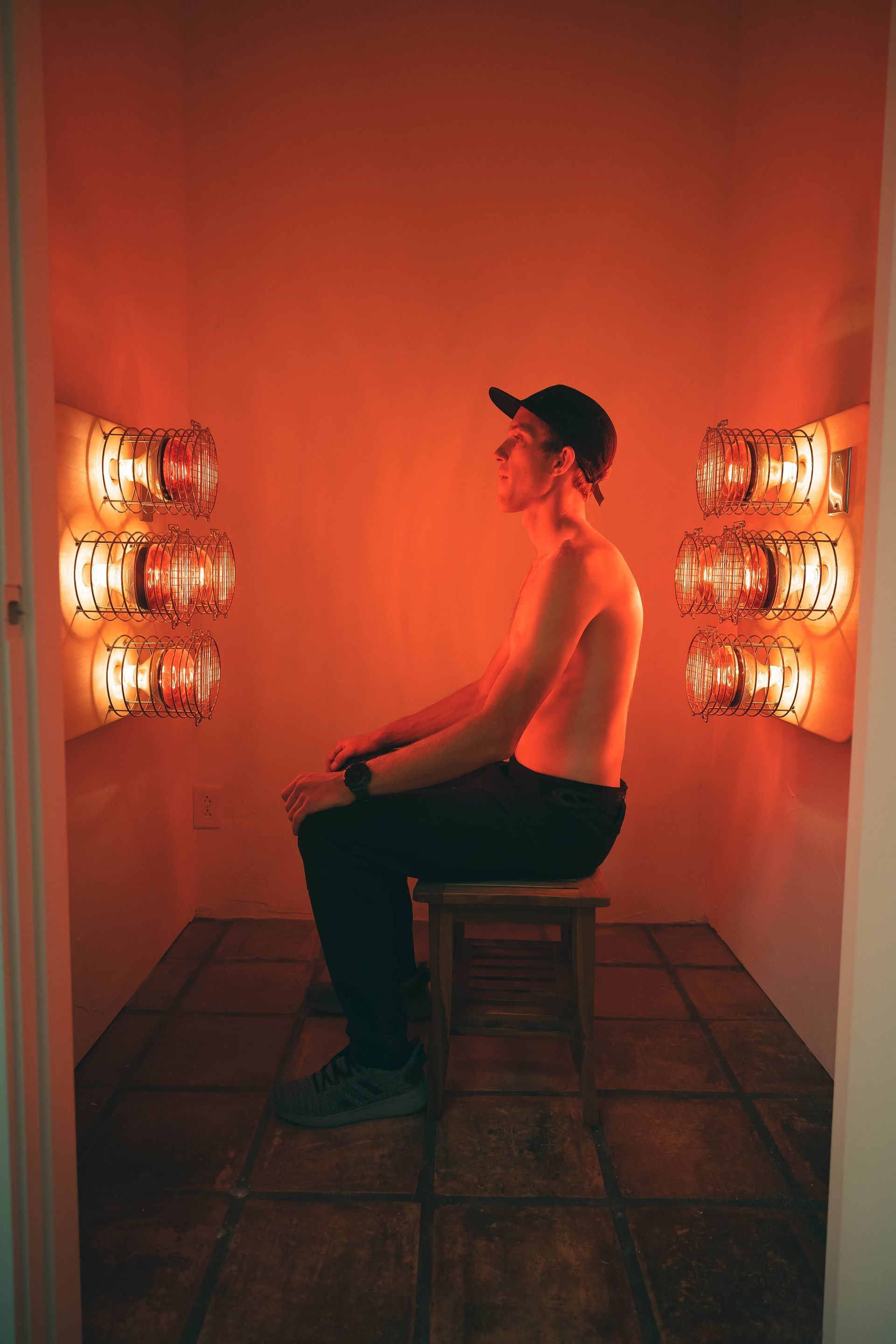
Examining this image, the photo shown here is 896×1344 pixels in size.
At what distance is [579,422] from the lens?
2102mm

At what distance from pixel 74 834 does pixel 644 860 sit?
177 cm

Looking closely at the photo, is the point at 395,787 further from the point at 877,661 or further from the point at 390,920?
the point at 877,661

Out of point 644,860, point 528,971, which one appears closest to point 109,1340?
point 528,971

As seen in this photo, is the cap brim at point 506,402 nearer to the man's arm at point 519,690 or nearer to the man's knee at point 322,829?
the man's arm at point 519,690

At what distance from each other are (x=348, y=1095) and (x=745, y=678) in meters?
1.24

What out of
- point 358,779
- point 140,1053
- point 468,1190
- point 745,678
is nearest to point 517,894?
point 358,779

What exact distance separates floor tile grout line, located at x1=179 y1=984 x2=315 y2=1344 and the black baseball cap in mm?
1515

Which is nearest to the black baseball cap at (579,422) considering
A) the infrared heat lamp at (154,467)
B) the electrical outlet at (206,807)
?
the infrared heat lamp at (154,467)

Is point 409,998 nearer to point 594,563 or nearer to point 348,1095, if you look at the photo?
point 348,1095

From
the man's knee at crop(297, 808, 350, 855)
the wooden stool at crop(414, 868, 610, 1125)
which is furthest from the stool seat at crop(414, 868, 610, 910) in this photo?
the man's knee at crop(297, 808, 350, 855)

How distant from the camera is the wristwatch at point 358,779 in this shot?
77.7 inches

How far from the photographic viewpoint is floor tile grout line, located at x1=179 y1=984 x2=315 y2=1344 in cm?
141

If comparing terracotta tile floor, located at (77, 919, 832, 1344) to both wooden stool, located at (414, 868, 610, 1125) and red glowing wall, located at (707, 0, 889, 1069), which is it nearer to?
wooden stool, located at (414, 868, 610, 1125)

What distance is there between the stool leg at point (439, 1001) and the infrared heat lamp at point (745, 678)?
2.65 ft
